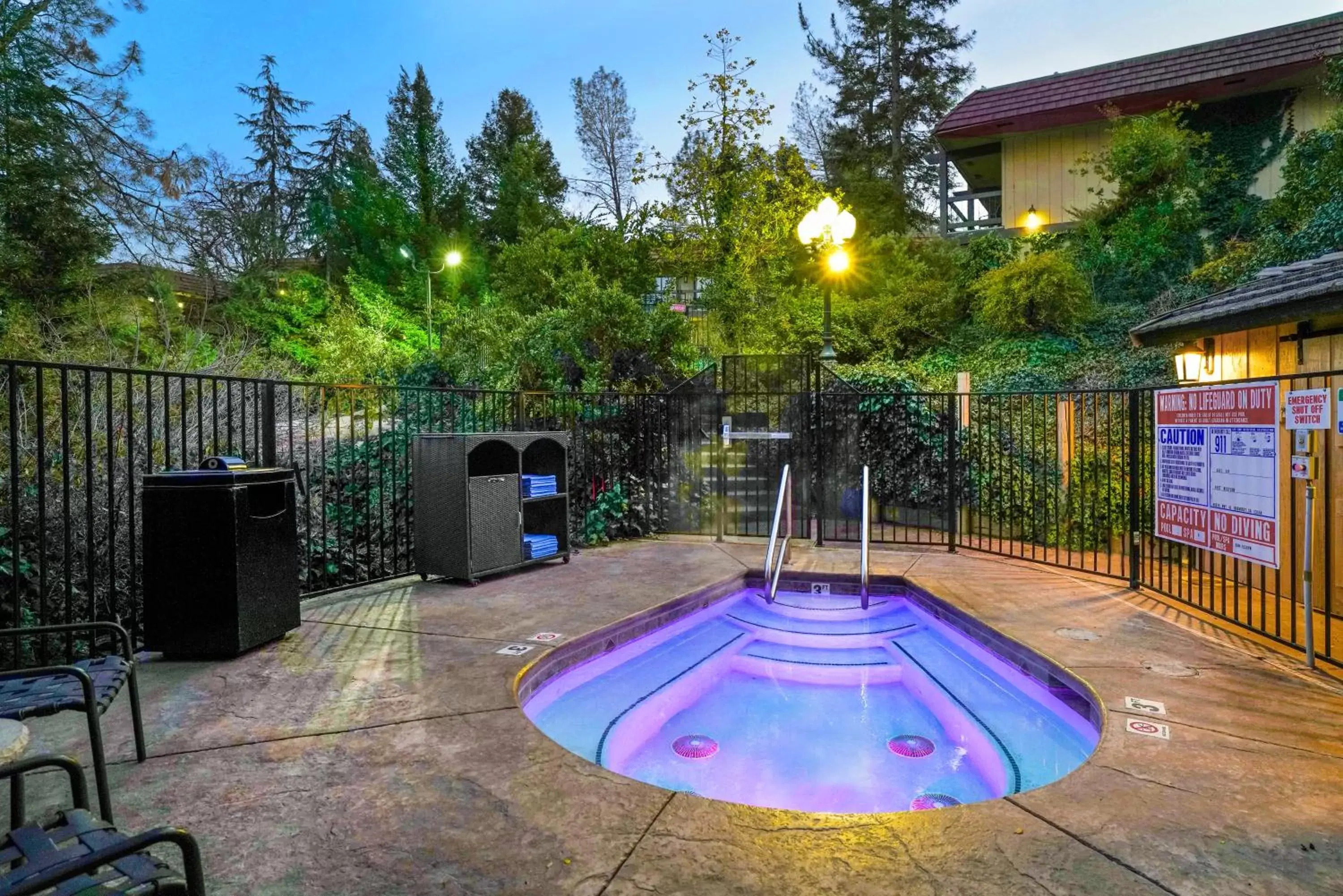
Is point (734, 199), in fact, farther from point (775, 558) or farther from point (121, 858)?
point (121, 858)

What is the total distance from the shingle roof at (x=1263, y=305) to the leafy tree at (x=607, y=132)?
20051 mm

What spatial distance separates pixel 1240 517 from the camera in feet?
12.0

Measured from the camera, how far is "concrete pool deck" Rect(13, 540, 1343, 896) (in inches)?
67.1

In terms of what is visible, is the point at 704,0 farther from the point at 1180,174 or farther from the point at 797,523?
the point at 797,523

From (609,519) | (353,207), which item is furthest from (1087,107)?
(353,207)

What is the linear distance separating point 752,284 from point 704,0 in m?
9.01

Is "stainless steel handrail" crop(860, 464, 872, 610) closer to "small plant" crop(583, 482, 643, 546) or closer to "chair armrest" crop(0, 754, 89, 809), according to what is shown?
"small plant" crop(583, 482, 643, 546)

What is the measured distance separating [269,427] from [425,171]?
71.3 feet

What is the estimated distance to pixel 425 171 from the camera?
75.4 feet

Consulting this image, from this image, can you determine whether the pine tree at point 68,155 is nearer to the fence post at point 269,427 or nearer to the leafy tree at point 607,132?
the fence post at point 269,427

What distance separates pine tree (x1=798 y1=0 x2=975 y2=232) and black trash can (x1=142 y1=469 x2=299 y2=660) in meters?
18.2

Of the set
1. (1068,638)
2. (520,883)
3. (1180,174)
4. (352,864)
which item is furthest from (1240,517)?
(1180,174)

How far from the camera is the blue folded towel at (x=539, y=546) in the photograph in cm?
563

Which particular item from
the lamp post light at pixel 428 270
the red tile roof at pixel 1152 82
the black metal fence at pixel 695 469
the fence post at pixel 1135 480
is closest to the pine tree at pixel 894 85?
the red tile roof at pixel 1152 82
